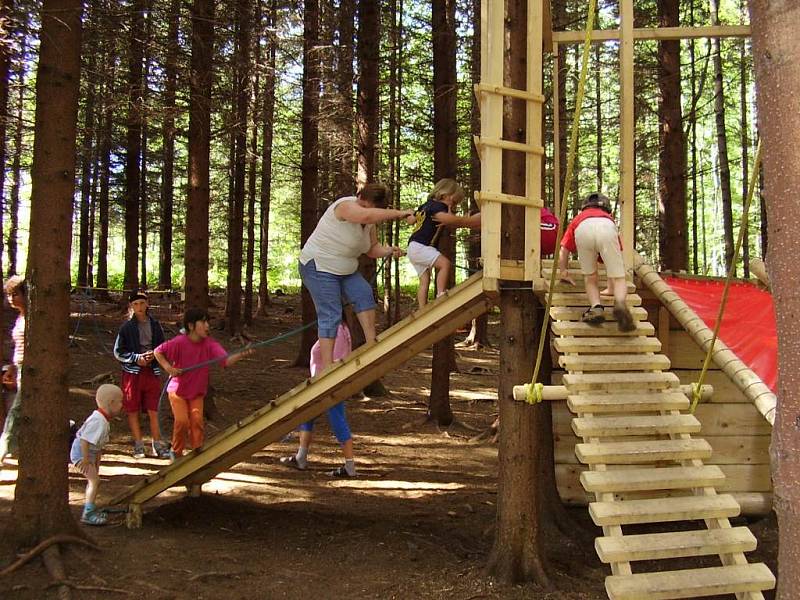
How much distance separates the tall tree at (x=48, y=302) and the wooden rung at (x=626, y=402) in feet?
12.0

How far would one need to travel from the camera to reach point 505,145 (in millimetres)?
5246

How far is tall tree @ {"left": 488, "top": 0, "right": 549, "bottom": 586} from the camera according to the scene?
5.41 m

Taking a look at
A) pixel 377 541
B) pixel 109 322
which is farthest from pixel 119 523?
pixel 109 322

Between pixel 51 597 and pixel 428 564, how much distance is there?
2679 millimetres

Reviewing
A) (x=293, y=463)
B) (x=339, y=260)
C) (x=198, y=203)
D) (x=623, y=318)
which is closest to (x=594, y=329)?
(x=623, y=318)

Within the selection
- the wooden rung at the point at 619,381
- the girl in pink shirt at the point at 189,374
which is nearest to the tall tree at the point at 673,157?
the wooden rung at the point at 619,381

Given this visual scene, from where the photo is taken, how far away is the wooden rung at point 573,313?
5301 mm

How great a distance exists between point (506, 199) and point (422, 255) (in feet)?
5.56

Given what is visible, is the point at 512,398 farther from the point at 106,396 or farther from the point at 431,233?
the point at 106,396

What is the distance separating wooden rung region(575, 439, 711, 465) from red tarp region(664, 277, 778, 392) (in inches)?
41.0

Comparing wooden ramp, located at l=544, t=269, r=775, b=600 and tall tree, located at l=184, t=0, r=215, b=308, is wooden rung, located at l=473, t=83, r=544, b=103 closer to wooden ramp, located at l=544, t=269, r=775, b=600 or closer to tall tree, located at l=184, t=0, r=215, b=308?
wooden ramp, located at l=544, t=269, r=775, b=600

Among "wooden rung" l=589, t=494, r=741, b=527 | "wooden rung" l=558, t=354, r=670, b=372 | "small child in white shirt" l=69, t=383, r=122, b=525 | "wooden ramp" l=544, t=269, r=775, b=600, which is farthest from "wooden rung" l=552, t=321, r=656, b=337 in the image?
"small child in white shirt" l=69, t=383, r=122, b=525

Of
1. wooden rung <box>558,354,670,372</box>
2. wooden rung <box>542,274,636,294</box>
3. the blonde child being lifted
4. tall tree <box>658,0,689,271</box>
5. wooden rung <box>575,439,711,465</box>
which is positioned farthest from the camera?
tall tree <box>658,0,689,271</box>

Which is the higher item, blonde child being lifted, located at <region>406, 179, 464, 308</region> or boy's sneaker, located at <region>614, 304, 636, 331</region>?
blonde child being lifted, located at <region>406, 179, 464, 308</region>
